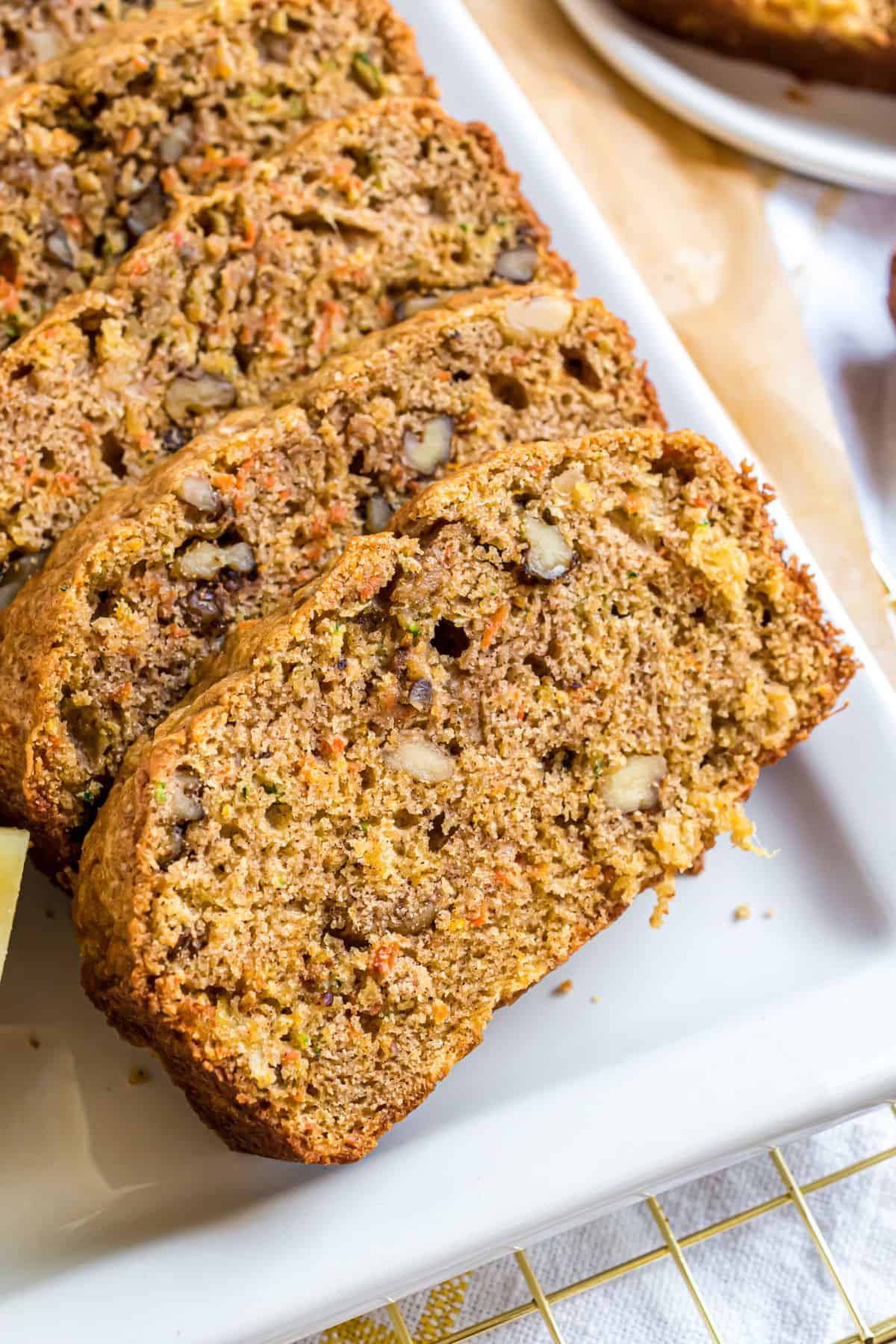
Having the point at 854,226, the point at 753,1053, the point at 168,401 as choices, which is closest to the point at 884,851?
the point at 753,1053

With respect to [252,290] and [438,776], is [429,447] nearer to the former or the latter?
[252,290]

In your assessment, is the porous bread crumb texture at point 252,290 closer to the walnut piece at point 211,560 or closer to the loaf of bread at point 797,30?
the walnut piece at point 211,560

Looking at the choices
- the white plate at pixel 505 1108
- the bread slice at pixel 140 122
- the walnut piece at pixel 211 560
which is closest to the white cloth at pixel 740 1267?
the white plate at pixel 505 1108

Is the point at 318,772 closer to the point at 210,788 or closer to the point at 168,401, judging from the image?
the point at 210,788

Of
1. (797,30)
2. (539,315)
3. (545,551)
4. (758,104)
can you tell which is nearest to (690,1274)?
(545,551)

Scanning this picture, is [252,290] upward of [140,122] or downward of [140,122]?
downward

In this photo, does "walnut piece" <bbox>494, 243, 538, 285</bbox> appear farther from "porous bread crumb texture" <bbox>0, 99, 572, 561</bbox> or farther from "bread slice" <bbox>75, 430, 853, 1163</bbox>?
"bread slice" <bbox>75, 430, 853, 1163</bbox>
